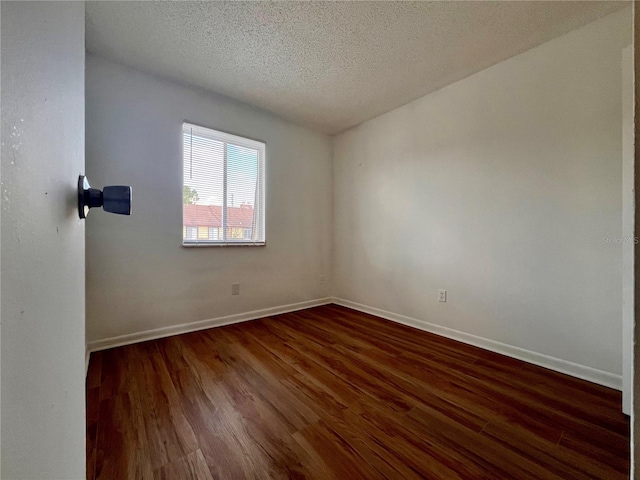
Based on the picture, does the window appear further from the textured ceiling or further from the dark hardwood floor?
the dark hardwood floor

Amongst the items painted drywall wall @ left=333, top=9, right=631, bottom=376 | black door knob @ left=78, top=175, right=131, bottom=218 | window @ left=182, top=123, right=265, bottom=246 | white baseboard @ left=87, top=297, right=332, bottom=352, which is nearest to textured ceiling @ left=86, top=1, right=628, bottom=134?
painted drywall wall @ left=333, top=9, right=631, bottom=376

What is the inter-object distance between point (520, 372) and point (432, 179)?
1.80 metres

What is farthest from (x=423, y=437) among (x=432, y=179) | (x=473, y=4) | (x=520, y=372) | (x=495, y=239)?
(x=473, y=4)

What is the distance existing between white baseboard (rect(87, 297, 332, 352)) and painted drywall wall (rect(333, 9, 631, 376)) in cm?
122

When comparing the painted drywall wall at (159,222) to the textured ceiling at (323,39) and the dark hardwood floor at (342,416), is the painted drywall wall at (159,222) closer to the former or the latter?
the textured ceiling at (323,39)

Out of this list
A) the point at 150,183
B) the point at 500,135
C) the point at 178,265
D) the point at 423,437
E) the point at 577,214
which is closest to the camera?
the point at 423,437

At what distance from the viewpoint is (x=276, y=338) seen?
7.82ft

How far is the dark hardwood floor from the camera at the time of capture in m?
1.07

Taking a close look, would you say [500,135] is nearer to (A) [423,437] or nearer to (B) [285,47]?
(B) [285,47]

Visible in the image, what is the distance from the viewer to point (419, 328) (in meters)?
2.68

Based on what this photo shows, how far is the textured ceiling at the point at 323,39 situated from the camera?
1.66m

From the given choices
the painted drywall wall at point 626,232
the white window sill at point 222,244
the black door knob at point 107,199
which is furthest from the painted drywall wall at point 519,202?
the black door knob at point 107,199

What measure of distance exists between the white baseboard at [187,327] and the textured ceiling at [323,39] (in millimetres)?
2388

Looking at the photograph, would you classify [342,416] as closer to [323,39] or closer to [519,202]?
[519,202]
